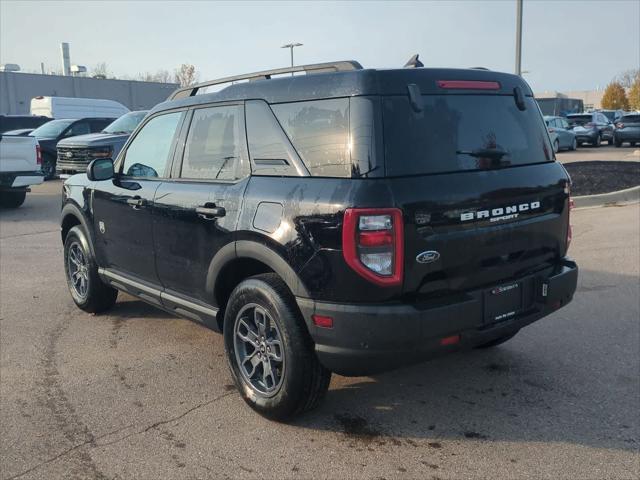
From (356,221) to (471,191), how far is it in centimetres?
75

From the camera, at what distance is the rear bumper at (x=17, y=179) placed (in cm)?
1215

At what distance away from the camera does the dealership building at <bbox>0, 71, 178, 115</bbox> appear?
4794 centimetres

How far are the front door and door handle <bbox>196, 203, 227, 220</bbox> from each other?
0.71m

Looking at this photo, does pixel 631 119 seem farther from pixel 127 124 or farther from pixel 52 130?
pixel 52 130

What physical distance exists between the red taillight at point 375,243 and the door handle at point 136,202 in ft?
7.00

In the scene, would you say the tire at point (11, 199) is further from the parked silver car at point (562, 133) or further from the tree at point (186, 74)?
the tree at point (186, 74)

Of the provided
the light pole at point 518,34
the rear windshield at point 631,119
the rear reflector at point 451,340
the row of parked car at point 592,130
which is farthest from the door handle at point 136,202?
the rear windshield at point 631,119

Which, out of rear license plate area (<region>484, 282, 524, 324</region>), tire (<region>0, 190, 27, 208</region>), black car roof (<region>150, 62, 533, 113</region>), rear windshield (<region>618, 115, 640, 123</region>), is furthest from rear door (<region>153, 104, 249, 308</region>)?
rear windshield (<region>618, 115, 640, 123</region>)

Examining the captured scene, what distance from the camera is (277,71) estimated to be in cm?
388

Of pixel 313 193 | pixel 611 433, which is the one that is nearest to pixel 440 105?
pixel 313 193

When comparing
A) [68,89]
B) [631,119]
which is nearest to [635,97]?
[631,119]

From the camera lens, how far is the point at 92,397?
4.00 m

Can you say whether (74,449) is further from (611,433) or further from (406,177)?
(611,433)

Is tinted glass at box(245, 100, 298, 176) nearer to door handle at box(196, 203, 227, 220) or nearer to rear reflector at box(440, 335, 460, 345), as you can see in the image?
door handle at box(196, 203, 227, 220)
